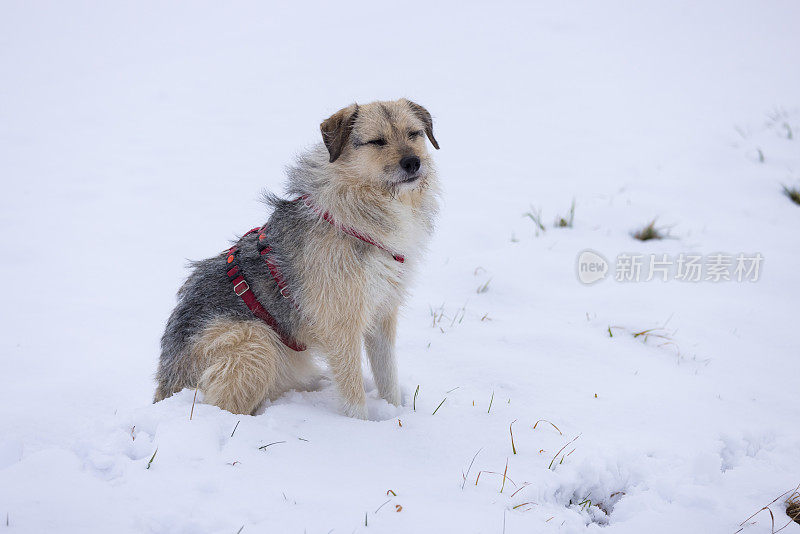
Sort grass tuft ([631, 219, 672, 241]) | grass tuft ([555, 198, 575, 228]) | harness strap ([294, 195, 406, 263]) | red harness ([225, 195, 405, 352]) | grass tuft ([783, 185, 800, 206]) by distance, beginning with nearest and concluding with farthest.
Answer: harness strap ([294, 195, 406, 263]) < red harness ([225, 195, 405, 352]) < grass tuft ([631, 219, 672, 241]) < grass tuft ([555, 198, 575, 228]) < grass tuft ([783, 185, 800, 206])

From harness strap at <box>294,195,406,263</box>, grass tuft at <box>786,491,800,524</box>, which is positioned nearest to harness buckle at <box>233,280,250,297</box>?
harness strap at <box>294,195,406,263</box>

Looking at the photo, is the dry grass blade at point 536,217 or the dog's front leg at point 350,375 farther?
the dry grass blade at point 536,217

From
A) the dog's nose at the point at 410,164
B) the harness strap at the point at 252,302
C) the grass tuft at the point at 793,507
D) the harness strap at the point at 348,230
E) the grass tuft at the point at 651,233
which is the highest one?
the dog's nose at the point at 410,164

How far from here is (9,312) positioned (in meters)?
4.63

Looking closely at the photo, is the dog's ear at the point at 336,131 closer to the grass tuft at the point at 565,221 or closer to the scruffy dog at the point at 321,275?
the scruffy dog at the point at 321,275

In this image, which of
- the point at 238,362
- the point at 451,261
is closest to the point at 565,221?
the point at 451,261

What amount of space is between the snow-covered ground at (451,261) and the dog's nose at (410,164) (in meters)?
1.26

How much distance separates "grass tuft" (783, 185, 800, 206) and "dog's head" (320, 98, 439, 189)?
17.3ft

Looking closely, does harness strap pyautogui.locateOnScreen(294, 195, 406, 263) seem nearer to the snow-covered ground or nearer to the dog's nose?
the dog's nose

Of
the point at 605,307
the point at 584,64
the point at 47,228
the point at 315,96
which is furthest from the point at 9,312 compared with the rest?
the point at 584,64

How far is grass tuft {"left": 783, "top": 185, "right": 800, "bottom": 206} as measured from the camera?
6.02m

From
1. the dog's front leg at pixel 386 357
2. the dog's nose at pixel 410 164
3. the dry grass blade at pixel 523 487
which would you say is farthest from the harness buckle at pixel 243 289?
the dry grass blade at pixel 523 487

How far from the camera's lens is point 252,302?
3.02m

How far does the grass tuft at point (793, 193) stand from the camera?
6.02m
